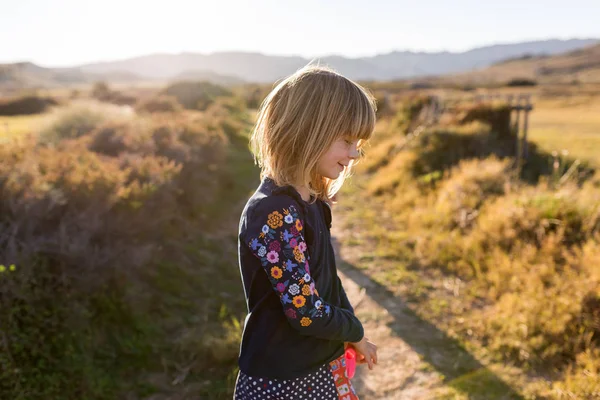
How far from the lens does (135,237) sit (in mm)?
4684

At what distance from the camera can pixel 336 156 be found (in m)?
1.41

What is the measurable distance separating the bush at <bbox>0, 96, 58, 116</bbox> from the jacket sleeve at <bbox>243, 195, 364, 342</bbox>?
2376 cm

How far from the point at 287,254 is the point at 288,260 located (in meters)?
0.02

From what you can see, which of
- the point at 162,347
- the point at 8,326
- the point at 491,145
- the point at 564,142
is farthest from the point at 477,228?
the point at 564,142

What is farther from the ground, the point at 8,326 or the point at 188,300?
the point at 8,326

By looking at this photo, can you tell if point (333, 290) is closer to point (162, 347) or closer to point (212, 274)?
point (162, 347)

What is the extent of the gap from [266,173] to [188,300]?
352 cm

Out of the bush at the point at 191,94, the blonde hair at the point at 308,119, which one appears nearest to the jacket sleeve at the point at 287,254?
the blonde hair at the point at 308,119

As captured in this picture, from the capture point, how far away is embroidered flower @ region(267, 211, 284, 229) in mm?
1264

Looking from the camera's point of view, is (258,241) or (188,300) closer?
(258,241)

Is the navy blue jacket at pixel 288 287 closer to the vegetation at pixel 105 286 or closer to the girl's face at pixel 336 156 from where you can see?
the girl's face at pixel 336 156

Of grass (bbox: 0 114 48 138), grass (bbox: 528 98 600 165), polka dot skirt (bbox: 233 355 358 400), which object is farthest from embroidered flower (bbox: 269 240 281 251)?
grass (bbox: 528 98 600 165)

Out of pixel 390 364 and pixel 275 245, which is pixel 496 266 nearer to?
pixel 390 364

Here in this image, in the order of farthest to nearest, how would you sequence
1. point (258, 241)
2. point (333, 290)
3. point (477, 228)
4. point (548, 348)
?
point (477, 228) → point (548, 348) → point (333, 290) → point (258, 241)
